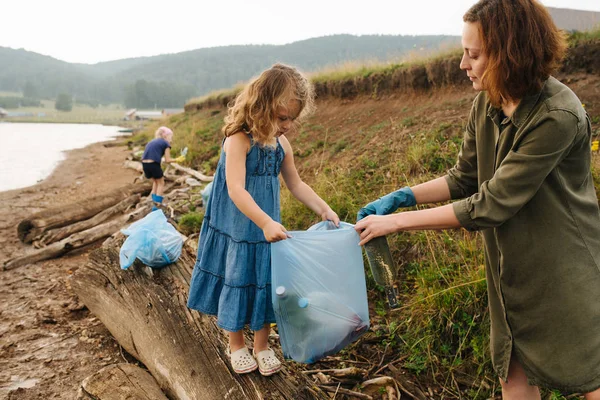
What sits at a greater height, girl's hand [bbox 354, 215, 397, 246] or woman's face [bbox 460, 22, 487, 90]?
woman's face [bbox 460, 22, 487, 90]

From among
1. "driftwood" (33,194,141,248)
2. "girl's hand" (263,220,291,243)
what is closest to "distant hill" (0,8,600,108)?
"driftwood" (33,194,141,248)

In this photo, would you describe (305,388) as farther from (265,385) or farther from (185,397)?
(185,397)

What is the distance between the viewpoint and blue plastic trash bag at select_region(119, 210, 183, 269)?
3256mm

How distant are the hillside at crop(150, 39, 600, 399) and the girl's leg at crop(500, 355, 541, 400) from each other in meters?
0.72

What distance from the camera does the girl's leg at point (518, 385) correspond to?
170 cm

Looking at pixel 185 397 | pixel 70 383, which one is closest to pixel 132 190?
pixel 70 383

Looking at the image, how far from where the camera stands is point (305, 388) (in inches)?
86.9

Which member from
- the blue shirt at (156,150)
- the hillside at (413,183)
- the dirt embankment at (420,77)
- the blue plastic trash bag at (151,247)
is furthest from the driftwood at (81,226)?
the blue plastic trash bag at (151,247)

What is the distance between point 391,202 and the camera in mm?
1882

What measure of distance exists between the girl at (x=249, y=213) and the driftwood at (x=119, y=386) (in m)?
0.52

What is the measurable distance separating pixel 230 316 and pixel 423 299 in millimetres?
1395

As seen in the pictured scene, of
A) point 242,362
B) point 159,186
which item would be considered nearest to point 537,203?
point 242,362

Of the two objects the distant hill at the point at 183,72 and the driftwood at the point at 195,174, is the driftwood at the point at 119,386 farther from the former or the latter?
the distant hill at the point at 183,72

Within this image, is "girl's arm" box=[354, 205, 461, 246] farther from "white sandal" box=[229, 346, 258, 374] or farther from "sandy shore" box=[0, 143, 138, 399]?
"sandy shore" box=[0, 143, 138, 399]
